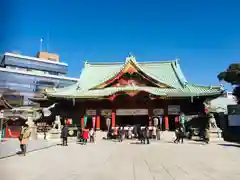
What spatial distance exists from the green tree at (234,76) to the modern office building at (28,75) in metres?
46.8

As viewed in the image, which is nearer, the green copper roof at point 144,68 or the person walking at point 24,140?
the person walking at point 24,140

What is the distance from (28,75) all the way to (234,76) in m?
65.3

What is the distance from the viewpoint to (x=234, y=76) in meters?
46.4

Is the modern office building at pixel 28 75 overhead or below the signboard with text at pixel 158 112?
overhead

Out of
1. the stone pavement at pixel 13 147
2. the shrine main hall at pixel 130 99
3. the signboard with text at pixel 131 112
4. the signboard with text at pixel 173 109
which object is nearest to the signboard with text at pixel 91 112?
the shrine main hall at pixel 130 99

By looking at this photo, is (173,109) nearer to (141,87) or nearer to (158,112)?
(158,112)

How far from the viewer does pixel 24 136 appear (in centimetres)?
1303

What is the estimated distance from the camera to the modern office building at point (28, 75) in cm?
8058

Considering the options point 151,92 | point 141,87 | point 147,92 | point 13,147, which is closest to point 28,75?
point 141,87

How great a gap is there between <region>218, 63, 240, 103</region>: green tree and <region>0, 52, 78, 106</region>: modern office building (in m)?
46.8

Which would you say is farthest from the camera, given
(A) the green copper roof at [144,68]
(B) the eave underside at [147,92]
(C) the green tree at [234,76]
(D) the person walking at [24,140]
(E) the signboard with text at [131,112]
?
(C) the green tree at [234,76]

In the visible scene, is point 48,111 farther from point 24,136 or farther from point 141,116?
point 24,136

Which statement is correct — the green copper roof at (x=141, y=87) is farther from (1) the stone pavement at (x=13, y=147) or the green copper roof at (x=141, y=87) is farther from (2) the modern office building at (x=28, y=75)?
(2) the modern office building at (x=28, y=75)

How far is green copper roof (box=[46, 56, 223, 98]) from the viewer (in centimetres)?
2931
